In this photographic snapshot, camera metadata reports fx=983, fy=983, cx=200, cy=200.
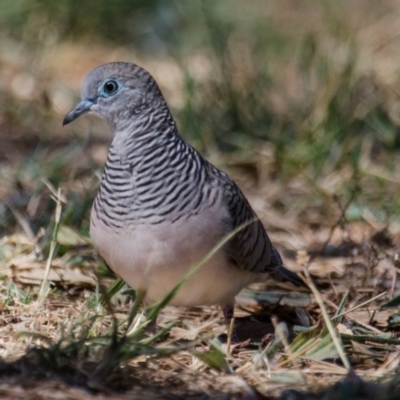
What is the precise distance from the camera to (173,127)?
14.6 ft

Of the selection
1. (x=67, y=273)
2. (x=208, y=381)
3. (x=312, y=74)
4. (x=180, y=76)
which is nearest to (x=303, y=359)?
(x=208, y=381)

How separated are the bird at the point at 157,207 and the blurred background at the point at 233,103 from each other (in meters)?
0.75

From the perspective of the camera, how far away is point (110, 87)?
14.5ft

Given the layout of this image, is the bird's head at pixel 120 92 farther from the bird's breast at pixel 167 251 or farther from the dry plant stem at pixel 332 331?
the dry plant stem at pixel 332 331

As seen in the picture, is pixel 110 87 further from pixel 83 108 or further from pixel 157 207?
pixel 157 207

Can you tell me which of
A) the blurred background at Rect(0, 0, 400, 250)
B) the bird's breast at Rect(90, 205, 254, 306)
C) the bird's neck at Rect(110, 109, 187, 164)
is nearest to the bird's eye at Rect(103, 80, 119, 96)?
the bird's neck at Rect(110, 109, 187, 164)

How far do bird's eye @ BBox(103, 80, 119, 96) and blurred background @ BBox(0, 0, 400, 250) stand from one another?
0.75 metres

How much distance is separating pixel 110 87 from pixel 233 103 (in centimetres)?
282

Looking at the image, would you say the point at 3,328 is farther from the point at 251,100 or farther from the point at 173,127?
the point at 251,100

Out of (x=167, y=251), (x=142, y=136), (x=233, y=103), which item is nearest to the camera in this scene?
(x=167, y=251)

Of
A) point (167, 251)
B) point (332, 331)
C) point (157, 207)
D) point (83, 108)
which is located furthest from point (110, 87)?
point (332, 331)

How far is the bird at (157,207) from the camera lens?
4.11 m

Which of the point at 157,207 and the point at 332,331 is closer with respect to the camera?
the point at 332,331

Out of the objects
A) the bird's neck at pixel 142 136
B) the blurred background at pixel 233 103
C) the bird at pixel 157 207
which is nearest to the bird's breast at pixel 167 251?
the bird at pixel 157 207
